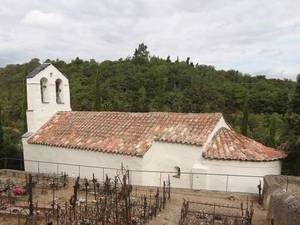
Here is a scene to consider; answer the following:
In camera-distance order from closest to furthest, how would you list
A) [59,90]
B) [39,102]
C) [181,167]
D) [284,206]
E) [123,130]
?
[284,206]
[181,167]
[123,130]
[39,102]
[59,90]

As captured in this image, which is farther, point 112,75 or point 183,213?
point 112,75

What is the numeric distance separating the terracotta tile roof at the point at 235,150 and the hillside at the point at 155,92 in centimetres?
1832

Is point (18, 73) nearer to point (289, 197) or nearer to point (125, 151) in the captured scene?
point (125, 151)

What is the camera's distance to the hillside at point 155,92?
46.0 m

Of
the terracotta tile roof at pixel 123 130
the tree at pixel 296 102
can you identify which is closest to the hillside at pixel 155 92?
the terracotta tile roof at pixel 123 130

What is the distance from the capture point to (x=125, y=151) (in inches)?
795

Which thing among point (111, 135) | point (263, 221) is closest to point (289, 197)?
point (263, 221)

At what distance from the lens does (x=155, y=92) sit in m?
51.8

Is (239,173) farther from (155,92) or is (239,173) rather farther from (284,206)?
(155,92)

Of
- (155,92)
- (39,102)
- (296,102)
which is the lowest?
(155,92)

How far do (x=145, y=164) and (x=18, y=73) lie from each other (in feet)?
144

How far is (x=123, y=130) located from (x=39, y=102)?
6494 millimetres

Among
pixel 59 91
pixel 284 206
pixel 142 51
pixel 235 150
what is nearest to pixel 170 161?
pixel 235 150

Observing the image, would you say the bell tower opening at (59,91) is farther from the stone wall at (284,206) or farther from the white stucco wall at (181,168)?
the stone wall at (284,206)
